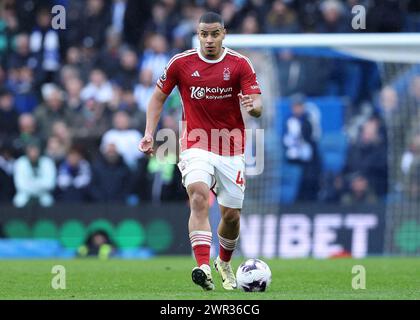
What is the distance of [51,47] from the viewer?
→ 66.9 feet

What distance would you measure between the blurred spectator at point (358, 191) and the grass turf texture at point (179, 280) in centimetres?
205

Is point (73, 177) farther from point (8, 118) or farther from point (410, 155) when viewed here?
point (410, 155)

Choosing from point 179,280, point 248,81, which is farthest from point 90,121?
point 248,81

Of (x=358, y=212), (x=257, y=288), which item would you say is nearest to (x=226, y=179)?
(x=257, y=288)

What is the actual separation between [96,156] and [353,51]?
4629 mm

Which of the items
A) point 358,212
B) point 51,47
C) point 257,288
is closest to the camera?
point 257,288

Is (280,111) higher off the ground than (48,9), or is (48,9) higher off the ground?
(48,9)

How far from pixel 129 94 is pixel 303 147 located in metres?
3.41

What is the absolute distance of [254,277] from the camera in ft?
31.3

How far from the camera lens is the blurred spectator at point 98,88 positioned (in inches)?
766

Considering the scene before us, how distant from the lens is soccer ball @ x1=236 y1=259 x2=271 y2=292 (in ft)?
31.3

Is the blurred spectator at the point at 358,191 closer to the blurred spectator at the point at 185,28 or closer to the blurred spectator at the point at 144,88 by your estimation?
the blurred spectator at the point at 144,88

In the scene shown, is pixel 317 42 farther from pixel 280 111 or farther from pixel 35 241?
pixel 35 241

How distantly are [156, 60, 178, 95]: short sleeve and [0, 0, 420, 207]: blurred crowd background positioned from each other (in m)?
7.29
